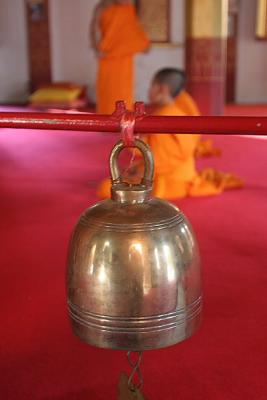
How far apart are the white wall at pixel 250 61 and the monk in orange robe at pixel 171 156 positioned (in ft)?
20.8

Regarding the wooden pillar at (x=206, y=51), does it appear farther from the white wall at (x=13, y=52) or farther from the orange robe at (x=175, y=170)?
the white wall at (x=13, y=52)

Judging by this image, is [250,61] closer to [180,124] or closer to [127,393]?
[127,393]

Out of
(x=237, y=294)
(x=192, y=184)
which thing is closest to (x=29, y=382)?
(x=237, y=294)

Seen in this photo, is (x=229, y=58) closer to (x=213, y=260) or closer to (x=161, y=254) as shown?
(x=213, y=260)

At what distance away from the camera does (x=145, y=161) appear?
96 cm

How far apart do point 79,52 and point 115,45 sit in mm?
4044

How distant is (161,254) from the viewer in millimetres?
942

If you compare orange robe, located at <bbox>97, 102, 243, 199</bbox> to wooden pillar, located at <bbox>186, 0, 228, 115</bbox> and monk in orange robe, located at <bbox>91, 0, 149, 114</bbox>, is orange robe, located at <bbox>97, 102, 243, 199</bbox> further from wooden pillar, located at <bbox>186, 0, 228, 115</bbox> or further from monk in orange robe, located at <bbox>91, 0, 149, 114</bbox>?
wooden pillar, located at <bbox>186, 0, 228, 115</bbox>

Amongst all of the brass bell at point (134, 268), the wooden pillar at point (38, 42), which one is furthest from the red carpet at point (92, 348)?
the wooden pillar at point (38, 42)

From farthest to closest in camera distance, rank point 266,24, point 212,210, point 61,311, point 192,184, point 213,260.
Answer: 1. point 266,24
2. point 192,184
3. point 212,210
4. point 213,260
5. point 61,311

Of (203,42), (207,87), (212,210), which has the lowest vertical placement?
(212,210)

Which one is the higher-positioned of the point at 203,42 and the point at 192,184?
the point at 203,42

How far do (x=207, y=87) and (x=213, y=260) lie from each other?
504 cm

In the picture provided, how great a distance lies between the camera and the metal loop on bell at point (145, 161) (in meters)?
0.95
